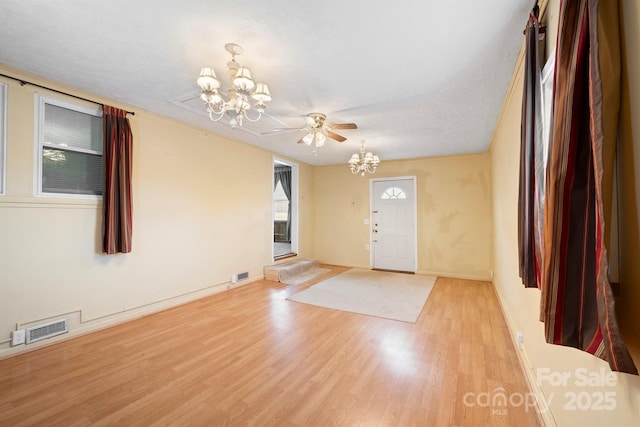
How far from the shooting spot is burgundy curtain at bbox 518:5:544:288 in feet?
5.04

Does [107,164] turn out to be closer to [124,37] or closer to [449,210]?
[124,37]

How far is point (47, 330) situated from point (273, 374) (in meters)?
2.38

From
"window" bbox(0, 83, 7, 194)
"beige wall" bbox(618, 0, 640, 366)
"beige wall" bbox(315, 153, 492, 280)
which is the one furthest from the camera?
"beige wall" bbox(315, 153, 492, 280)

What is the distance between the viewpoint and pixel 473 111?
3.32 metres

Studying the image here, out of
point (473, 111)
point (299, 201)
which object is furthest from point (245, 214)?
point (473, 111)

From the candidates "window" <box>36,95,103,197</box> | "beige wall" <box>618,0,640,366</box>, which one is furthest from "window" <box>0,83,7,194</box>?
"beige wall" <box>618,0,640,366</box>

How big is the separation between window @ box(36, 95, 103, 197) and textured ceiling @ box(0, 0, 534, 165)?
32 cm

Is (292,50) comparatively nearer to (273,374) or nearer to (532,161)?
(532,161)

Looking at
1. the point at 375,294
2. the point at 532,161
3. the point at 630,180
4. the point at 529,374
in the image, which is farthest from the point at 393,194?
the point at 630,180

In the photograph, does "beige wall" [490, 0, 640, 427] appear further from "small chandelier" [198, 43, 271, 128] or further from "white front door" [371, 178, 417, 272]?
"white front door" [371, 178, 417, 272]

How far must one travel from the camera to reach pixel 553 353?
159 centimetres

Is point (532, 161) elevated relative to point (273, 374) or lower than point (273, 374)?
elevated

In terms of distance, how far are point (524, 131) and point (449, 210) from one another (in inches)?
165

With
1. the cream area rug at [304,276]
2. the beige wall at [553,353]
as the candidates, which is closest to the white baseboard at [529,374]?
the beige wall at [553,353]
